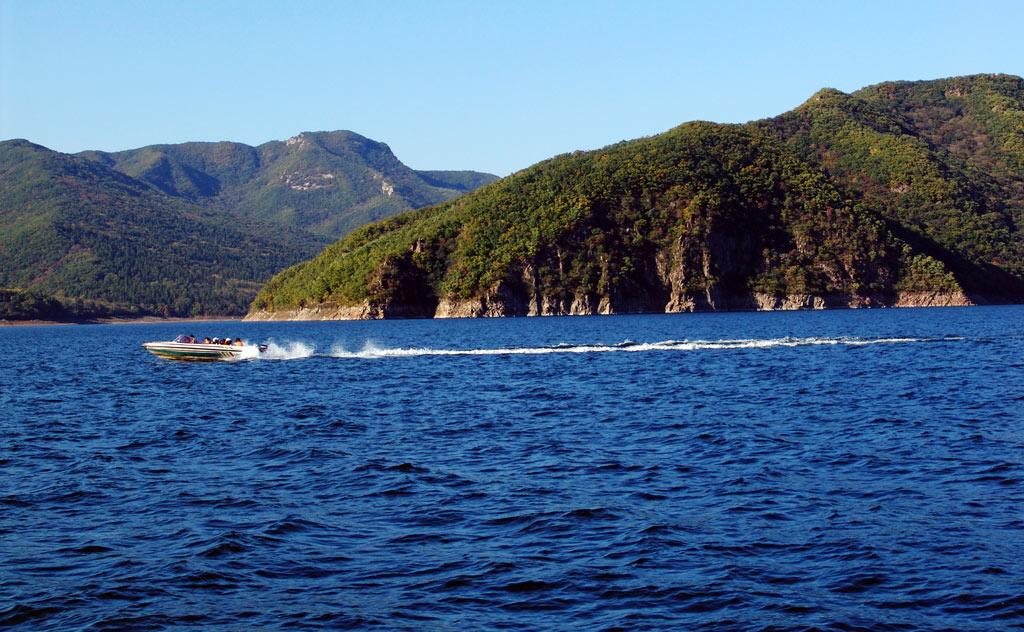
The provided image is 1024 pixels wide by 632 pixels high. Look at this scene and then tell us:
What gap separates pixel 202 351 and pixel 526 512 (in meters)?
54.2

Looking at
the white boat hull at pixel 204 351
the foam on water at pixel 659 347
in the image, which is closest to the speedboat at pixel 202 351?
the white boat hull at pixel 204 351

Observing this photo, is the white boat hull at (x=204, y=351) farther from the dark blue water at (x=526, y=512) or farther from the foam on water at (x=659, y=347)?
the dark blue water at (x=526, y=512)

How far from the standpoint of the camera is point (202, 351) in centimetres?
6744

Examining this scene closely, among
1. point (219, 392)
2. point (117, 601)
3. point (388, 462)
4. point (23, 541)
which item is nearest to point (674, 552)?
A: point (117, 601)

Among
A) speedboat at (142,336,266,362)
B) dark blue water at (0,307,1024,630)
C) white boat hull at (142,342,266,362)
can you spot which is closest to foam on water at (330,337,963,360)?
speedboat at (142,336,266,362)

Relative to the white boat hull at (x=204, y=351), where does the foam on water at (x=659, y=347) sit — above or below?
below

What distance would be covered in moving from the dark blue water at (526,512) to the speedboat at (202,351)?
2666cm

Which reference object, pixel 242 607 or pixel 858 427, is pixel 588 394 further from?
pixel 242 607

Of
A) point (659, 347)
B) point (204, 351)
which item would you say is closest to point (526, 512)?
point (659, 347)

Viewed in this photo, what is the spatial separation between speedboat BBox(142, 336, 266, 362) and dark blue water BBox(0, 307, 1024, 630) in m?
26.7

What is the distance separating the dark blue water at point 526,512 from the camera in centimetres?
1353

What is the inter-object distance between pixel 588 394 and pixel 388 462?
17437 mm

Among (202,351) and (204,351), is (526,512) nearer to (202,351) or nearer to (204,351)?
(204,351)

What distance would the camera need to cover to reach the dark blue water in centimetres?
1353
